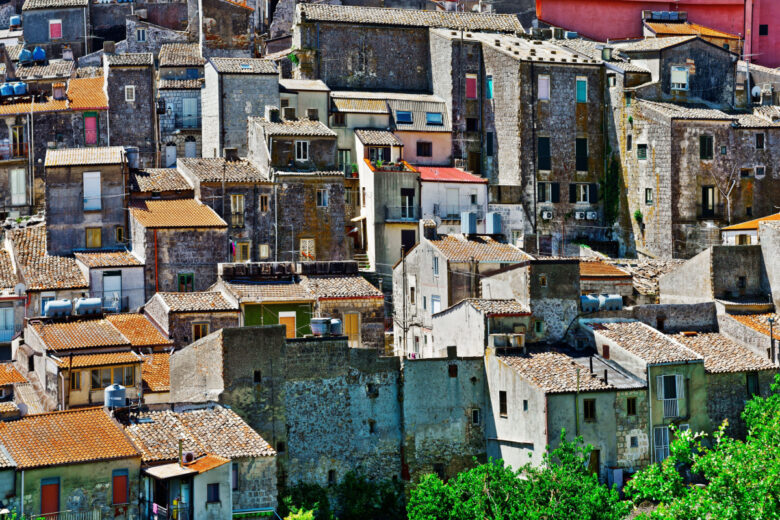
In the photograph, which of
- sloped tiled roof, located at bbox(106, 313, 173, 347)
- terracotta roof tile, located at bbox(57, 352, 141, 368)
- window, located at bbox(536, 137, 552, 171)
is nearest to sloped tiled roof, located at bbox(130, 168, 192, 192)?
sloped tiled roof, located at bbox(106, 313, 173, 347)

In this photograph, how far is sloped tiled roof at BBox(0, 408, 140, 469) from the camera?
4509cm

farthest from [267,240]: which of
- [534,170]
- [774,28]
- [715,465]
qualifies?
[774,28]

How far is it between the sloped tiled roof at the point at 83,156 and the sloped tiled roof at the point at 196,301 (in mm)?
7983

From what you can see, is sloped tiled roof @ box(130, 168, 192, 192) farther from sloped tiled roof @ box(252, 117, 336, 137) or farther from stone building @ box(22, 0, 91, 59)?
stone building @ box(22, 0, 91, 59)

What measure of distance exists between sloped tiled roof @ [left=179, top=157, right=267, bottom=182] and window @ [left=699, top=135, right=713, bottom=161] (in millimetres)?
21214

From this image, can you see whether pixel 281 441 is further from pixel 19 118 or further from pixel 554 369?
pixel 19 118

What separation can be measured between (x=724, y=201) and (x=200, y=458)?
121 feet

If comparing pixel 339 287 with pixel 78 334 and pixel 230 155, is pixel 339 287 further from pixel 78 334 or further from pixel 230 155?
pixel 230 155

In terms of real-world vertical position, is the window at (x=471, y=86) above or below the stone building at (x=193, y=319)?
above

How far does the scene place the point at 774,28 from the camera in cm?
9169

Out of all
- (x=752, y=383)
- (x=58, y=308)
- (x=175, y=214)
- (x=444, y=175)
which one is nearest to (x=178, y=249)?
(x=175, y=214)

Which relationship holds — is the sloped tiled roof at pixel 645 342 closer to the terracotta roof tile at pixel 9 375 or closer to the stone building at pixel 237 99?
the terracotta roof tile at pixel 9 375

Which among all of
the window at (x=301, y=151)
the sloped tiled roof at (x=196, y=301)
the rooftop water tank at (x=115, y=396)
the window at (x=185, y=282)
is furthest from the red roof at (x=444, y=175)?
the rooftop water tank at (x=115, y=396)

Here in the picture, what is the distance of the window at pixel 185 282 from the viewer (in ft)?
209
